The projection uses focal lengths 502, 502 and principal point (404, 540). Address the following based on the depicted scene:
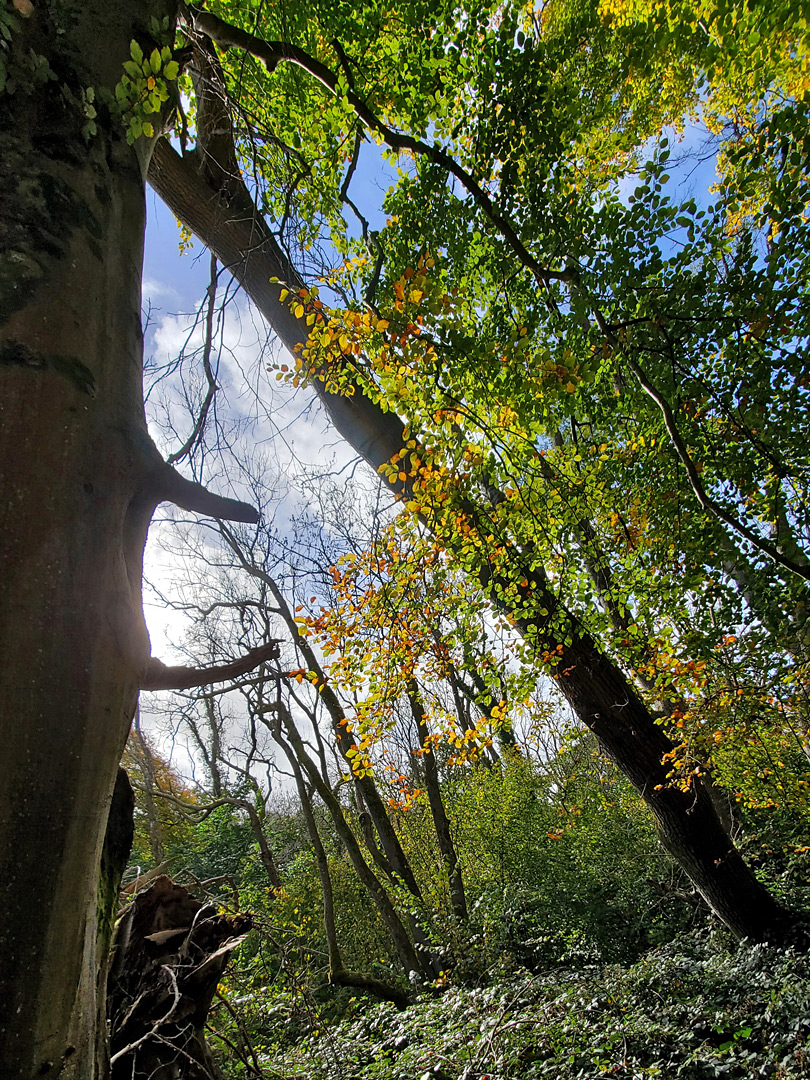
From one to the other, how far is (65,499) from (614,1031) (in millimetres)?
4723

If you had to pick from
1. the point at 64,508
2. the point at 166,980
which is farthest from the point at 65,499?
the point at 166,980

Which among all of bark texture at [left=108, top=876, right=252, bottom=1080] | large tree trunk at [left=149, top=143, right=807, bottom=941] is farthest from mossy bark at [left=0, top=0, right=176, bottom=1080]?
large tree trunk at [left=149, top=143, right=807, bottom=941]

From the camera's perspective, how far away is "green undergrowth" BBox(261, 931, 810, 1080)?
319 centimetres

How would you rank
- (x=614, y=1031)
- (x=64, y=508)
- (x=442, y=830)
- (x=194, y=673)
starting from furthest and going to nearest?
(x=442, y=830) → (x=614, y=1031) → (x=194, y=673) → (x=64, y=508)

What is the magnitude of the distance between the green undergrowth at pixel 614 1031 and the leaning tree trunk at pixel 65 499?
3.40m

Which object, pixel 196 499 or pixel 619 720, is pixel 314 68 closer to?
pixel 196 499

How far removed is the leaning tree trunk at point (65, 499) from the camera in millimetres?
666

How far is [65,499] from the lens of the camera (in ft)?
2.67

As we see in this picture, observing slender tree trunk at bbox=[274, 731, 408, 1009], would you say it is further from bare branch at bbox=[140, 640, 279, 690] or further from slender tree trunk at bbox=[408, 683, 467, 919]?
bare branch at bbox=[140, 640, 279, 690]

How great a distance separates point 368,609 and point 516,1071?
3396 mm

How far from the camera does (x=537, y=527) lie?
169 inches

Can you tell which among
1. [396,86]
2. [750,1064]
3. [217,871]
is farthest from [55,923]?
[217,871]

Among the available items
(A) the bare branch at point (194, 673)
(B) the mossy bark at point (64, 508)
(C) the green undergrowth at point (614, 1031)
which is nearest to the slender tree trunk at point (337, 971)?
(C) the green undergrowth at point (614, 1031)

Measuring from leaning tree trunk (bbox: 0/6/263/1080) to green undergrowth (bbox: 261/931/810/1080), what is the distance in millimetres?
3398
